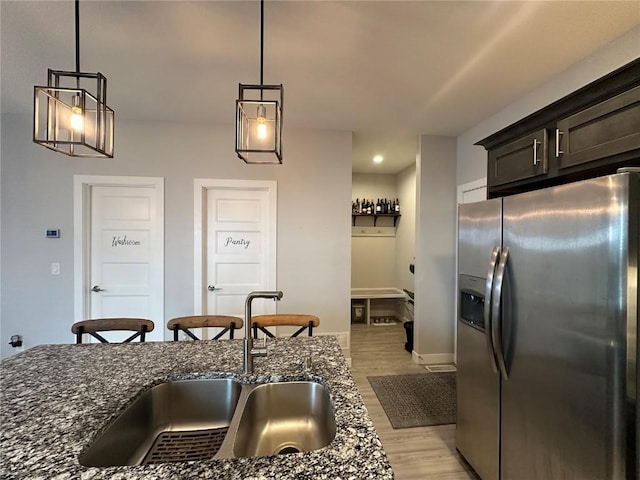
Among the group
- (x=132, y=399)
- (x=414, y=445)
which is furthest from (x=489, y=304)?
(x=132, y=399)

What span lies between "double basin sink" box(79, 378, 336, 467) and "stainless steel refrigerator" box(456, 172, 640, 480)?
103cm

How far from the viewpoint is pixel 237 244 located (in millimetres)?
3344

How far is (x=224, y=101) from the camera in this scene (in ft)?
8.77

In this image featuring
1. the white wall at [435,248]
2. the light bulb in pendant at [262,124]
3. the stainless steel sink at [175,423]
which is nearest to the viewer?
the stainless steel sink at [175,423]

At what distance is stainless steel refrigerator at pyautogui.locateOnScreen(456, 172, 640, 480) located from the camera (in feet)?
3.49

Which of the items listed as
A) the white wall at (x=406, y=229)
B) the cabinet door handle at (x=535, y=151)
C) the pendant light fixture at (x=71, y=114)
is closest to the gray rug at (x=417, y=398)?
the white wall at (x=406, y=229)

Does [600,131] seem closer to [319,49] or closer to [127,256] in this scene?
[319,49]

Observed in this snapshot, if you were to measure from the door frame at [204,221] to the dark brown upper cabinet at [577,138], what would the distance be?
2.19 m

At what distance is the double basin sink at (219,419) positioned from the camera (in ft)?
3.58

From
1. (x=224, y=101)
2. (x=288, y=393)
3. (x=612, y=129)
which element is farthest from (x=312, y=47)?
(x=288, y=393)

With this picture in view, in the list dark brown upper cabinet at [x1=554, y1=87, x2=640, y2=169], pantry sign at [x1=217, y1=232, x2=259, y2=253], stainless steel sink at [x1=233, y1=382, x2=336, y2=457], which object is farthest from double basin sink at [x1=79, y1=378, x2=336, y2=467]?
pantry sign at [x1=217, y1=232, x2=259, y2=253]

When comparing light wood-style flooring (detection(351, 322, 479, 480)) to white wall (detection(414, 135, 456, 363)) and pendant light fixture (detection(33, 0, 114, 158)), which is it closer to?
white wall (detection(414, 135, 456, 363))

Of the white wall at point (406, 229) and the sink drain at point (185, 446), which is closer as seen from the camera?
the sink drain at point (185, 446)

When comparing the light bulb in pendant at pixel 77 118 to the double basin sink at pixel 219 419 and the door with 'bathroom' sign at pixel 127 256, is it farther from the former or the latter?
the door with 'bathroom' sign at pixel 127 256
